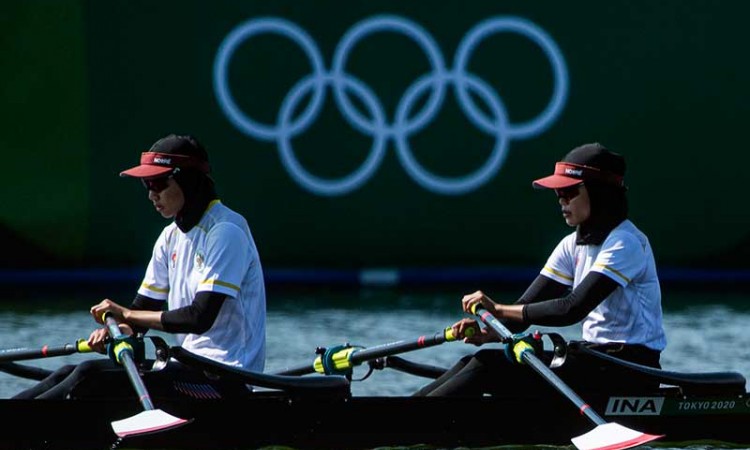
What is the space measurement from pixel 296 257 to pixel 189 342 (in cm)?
1028

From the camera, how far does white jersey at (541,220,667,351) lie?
8.81m

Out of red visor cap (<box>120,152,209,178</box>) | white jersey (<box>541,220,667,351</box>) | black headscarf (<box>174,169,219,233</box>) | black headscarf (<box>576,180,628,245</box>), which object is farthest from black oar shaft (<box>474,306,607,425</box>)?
red visor cap (<box>120,152,209,178</box>)

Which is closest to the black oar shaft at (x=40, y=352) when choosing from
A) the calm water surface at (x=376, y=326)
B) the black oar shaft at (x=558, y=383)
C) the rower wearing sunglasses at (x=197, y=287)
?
the rower wearing sunglasses at (x=197, y=287)

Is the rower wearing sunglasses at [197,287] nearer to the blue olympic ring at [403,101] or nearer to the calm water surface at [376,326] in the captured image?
the calm water surface at [376,326]

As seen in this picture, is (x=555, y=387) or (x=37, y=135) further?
(x=37, y=135)

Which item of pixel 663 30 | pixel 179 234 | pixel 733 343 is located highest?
pixel 663 30

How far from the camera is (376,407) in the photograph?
862 cm

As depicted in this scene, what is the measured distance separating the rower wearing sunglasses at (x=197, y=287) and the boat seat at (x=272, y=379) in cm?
10

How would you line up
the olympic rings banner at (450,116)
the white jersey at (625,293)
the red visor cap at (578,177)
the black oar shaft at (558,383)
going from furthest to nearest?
the olympic rings banner at (450,116), the red visor cap at (578,177), the white jersey at (625,293), the black oar shaft at (558,383)

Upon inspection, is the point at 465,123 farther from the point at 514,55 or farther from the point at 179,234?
the point at 179,234

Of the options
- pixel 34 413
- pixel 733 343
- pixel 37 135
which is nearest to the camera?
pixel 34 413

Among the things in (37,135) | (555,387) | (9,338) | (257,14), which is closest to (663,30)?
(257,14)

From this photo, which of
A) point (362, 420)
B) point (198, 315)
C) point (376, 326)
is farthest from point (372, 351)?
point (376, 326)

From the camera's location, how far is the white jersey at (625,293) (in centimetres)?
881
